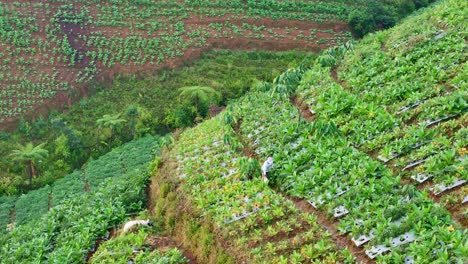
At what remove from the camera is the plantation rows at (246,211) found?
897 cm

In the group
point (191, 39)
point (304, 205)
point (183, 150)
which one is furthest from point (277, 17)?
point (304, 205)

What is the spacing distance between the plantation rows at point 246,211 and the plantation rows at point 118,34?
43.6 ft

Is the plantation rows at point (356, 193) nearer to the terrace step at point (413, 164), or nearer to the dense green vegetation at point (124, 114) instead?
the terrace step at point (413, 164)

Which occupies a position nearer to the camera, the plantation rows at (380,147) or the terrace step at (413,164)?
the plantation rows at (380,147)

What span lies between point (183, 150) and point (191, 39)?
48.1ft

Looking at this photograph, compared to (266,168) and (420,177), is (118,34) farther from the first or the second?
(420,177)

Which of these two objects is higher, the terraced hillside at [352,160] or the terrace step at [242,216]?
the terraced hillside at [352,160]

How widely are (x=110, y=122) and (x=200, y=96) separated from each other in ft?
13.5

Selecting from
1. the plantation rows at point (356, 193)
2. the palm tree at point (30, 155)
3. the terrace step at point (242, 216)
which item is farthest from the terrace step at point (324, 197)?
the palm tree at point (30, 155)

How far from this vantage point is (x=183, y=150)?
49.4 feet

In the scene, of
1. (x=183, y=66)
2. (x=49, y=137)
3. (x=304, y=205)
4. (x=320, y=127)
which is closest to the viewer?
(x=304, y=205)

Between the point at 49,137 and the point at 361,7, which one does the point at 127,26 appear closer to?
the point at 49,137

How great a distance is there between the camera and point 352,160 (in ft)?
35.3

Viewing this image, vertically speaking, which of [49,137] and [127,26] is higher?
[127,26]
